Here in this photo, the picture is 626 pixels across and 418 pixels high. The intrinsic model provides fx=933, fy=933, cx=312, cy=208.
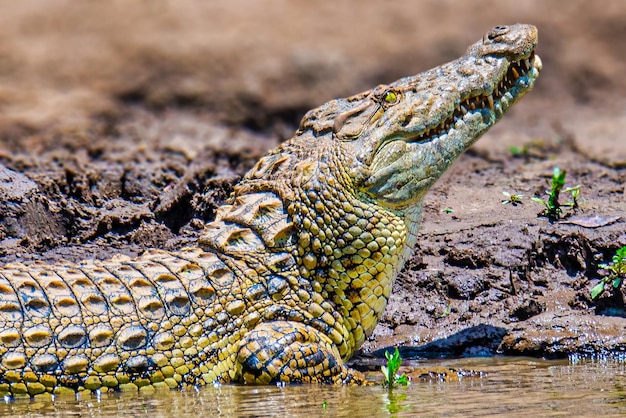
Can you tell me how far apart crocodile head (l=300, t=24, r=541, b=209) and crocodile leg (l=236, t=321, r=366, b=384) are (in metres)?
0.81

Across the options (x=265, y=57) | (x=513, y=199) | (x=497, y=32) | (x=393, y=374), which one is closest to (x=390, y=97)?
(x=497, y=32)

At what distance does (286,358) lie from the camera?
4.29 meters

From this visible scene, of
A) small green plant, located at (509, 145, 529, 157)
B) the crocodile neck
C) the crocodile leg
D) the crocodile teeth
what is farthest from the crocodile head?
small green plant, located at (509, 145, 529, 157)

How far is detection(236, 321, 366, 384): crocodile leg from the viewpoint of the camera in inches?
168

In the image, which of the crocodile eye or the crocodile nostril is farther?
the crocodile nostril

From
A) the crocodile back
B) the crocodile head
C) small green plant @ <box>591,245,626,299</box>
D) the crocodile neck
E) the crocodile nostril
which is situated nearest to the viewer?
the crocodile back

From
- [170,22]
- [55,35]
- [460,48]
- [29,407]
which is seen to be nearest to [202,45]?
[170,22]

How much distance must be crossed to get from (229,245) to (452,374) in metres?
1.24

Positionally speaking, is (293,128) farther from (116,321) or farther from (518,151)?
(116,321)

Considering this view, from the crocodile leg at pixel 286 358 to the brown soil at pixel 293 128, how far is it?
1.02 meters

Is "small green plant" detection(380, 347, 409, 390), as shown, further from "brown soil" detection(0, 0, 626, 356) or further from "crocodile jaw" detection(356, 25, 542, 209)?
"brown soil" detection(0, 0, 626, 356)

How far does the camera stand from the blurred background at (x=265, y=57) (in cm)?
929

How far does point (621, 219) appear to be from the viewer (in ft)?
19.5

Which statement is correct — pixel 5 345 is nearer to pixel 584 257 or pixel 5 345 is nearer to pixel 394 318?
pixel 394 318
